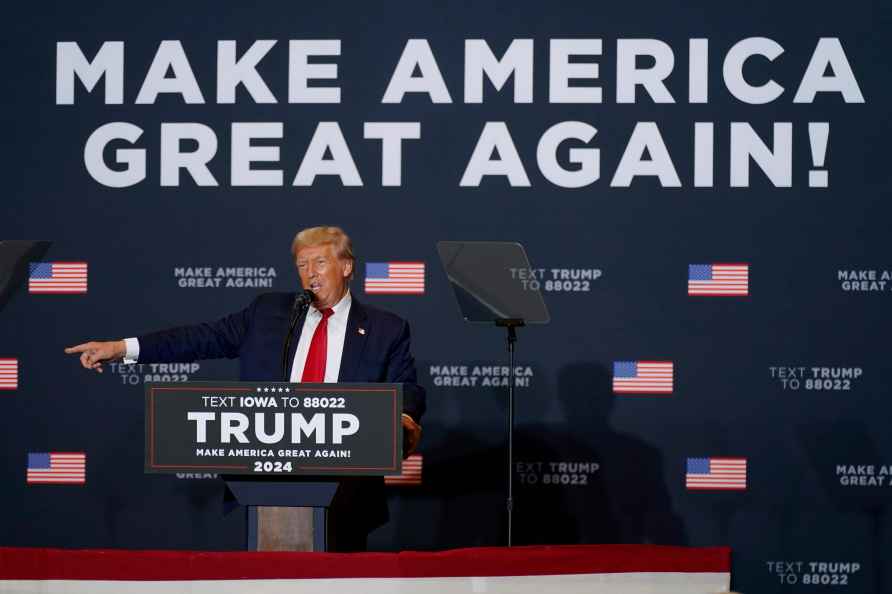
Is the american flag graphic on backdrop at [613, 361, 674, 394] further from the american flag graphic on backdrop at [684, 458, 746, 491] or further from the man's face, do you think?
the man's face

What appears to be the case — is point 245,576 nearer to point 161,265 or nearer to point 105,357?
point 105,357

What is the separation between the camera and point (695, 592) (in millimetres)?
3396

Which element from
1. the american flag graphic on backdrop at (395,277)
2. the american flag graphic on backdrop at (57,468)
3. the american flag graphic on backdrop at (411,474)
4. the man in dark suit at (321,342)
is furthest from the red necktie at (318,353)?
the american flag graphic on backdrop at (57,468)

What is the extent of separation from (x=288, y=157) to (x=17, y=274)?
196 cm

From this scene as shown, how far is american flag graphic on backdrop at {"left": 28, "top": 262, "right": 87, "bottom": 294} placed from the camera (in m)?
5.53

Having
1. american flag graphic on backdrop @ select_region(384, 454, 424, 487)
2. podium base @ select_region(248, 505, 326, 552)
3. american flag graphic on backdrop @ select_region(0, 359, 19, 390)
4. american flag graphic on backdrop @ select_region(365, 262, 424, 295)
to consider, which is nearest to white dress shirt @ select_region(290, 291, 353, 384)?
podium base @ select_region(248, 505, 326, 552)

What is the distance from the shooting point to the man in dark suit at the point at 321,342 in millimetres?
3996

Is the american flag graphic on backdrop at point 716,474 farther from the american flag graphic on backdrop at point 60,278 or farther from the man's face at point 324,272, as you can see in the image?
the american flag graphic on backdrop at point 60,278

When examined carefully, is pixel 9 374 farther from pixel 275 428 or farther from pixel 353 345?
pixel 275 428

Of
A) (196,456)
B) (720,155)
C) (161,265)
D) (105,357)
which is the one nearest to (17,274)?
(105,357)

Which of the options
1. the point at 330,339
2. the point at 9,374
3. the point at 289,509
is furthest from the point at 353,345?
the point at 9,374

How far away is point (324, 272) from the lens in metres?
4.33

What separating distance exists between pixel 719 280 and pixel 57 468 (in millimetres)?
3064

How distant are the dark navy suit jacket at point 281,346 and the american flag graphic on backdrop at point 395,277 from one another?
1.16m
